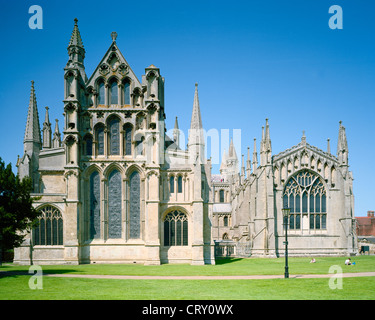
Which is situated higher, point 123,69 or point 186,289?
point 123,69

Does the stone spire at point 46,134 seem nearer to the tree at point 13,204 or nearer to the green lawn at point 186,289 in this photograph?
the tree at point 13,204

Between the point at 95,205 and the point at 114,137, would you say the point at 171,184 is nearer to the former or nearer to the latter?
the point at 114,137

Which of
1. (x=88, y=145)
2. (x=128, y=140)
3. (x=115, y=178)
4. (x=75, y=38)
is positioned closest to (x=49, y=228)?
(x=115, y=178)

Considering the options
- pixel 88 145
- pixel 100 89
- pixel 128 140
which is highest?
pixel 100 89

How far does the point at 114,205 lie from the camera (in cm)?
4103

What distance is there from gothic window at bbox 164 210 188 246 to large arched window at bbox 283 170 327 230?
61.8 feet

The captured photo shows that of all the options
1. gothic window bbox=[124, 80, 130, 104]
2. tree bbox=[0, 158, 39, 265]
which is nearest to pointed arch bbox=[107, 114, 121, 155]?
gothic window bbox=[124, 80, 130, 104]

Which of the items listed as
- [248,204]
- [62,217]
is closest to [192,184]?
[62,217]

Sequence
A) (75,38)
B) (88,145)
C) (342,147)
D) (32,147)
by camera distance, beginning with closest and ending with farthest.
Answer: (32,147), (88,145), (75,38), (342,147)

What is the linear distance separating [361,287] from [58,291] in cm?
1548

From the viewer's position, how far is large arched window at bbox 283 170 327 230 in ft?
178

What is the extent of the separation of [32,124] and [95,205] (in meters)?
10.6

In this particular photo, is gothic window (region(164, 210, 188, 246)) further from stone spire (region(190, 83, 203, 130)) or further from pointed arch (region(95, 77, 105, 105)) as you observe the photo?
pointed arch (region(95, 77, 105, 105))

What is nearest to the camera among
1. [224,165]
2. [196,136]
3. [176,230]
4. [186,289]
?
[186,289]
